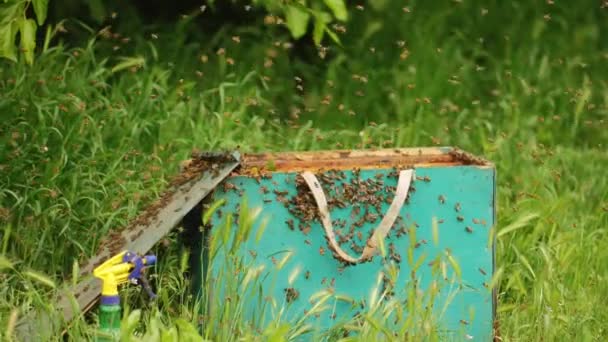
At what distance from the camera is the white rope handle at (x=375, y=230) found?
3.56m

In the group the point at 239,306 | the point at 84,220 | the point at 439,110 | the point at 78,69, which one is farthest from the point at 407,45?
the point at 239,306

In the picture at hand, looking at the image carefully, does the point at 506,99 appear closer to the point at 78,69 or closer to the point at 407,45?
the point at 407,45

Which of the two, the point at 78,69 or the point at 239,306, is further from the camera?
the point at 78,69

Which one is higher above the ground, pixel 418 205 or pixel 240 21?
pixel 240 21

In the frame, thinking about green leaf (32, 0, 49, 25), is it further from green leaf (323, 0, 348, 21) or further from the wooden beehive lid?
green leaf (323, 0, 348, 21)

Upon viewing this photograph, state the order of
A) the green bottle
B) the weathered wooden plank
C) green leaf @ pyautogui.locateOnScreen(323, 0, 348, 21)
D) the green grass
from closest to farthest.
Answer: the green bottle
the weathered wooden plank
green leaf @ pyautogui.locateOnScreen(323, 0, 348, 21)
the green grass

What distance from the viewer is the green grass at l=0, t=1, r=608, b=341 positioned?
4.13 meters

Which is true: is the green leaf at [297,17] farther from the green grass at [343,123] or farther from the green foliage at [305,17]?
the green grass at [343,123]

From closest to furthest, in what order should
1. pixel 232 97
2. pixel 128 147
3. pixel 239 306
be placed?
pixel 239 306 → pixel 128 147 → pixel 232 97

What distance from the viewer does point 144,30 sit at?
5.66 meters

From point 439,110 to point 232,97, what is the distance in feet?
3.42

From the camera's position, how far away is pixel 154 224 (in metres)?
3.54

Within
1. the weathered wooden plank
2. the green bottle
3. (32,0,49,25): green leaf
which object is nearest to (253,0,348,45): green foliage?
the weathered wooden plank

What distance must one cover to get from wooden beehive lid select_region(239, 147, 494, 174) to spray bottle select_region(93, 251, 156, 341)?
562 millimetres
